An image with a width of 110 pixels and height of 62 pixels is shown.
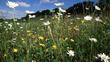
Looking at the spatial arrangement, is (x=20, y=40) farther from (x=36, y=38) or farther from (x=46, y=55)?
(x=46, y=55)

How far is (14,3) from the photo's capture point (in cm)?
384

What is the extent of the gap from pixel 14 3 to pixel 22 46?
0.96 m

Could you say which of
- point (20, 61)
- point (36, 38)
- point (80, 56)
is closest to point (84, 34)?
point (36, 38)

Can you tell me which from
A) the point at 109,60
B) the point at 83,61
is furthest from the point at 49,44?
the point at 109,60

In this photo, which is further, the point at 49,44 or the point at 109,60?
the point at 49,44

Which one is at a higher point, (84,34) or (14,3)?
(14,3)

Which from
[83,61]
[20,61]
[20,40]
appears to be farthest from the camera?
[20,40]

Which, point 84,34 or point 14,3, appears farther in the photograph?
point 84,34

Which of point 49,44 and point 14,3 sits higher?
point 14,3

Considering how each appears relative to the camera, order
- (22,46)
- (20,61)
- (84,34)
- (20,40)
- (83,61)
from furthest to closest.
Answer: (84,34), (20,40), (22,46), (83,61), (20,61)

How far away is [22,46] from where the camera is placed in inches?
182

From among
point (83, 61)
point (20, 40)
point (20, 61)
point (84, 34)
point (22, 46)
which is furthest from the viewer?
point (84, 34)

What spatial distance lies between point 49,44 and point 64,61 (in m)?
0.82

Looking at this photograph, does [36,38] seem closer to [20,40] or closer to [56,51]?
[20,40]
